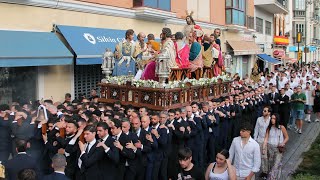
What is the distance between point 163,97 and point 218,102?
6.58 ft

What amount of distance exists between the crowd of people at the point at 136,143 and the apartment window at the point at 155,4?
262 inches

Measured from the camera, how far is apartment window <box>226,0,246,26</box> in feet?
79.7

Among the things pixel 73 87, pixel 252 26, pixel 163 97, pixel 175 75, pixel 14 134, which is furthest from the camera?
pixel 252 26

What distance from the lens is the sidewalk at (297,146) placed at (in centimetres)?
879

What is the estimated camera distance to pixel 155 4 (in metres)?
15.9

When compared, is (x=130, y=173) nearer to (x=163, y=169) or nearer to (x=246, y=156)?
(x=163, y=169)

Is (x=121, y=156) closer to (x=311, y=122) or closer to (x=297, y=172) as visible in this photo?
(x=297, y=172)

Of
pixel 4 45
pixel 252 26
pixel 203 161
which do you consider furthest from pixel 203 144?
pixel 252 26

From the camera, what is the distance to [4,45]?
962 centimetres

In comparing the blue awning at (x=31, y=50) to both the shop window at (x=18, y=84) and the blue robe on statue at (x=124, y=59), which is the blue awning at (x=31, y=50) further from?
the blue robe on statue at (x=124, y=59)

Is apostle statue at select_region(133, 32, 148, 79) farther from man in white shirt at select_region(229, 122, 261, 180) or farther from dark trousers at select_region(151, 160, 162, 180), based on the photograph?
man in white shirt at select_region(229, 122, 261, 180)

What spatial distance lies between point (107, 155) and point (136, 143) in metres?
0.75

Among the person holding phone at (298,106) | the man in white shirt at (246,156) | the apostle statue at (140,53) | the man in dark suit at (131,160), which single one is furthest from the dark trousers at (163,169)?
the person holding phone at (298,106)

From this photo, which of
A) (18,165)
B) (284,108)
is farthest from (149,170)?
(284,108)
